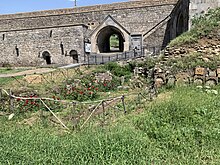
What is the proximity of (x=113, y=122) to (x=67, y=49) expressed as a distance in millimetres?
17361

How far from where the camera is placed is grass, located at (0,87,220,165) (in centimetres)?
424

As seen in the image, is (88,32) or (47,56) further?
(47,56)

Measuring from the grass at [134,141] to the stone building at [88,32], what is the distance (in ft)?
53.3

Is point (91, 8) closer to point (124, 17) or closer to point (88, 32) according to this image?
point (88, 32)

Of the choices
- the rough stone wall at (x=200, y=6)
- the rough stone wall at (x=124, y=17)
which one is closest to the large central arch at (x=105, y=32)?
the rough stone wall at (x=124, y=17)

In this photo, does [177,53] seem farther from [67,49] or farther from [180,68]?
[67,49]

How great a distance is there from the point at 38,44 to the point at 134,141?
69.0ft

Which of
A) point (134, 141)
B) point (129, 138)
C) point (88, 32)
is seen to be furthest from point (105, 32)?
point (134, 141)

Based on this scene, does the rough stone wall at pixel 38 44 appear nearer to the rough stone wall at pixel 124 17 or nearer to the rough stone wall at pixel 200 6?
the rough stone wall at pixel 124 17

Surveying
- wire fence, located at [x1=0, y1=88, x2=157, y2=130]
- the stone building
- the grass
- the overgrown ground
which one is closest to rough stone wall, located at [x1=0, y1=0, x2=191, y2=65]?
the stone building

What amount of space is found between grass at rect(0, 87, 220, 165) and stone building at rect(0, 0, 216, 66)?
1624 centimetres

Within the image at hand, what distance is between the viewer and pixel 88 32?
23.5 meters

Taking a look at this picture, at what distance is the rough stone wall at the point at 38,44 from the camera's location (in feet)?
71.6

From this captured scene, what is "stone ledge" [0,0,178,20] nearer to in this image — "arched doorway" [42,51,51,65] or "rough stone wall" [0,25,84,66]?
"rough stone wall" [0,25,84,66]
